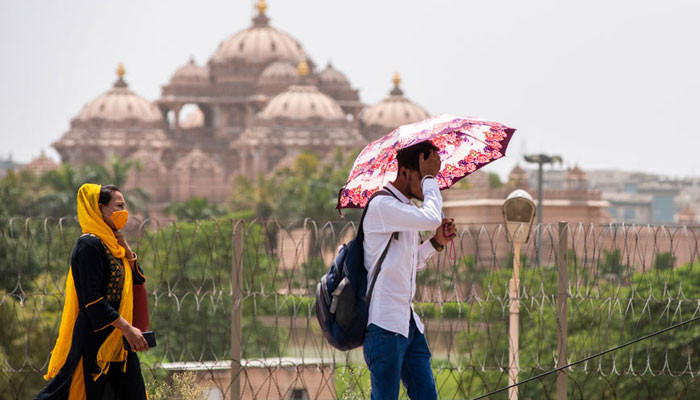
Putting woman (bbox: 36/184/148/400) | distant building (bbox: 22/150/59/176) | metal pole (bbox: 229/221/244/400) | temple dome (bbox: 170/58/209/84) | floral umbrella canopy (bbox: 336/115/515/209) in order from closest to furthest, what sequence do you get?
woman (bbox: 36/184/148/400), floral umbrella canopy (bbox: 336/115/515/209), metal pole (bbox: 229/221/244/400), distant building (bbox: 22/150/59/176), temple dome (bbox: 170/58/209/84)

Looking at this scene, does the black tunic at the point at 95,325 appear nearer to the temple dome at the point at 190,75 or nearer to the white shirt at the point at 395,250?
the white shirt at the point at 395,250

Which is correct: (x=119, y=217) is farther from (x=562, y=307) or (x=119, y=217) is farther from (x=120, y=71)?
(x=120, y=71)

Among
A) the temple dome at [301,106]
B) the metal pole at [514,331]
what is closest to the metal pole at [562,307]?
the metal pole at [514,331]

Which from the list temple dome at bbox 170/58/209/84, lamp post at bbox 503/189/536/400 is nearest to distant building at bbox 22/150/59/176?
temple dome at bbox 170/58/209/84

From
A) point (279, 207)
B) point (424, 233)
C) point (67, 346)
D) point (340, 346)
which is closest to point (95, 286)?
point (67, 346)

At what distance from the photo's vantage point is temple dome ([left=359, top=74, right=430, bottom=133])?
283 ft

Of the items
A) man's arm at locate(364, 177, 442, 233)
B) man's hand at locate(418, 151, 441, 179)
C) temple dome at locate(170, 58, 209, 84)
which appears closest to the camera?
man's arm at locate(364, 177, 442, 233)

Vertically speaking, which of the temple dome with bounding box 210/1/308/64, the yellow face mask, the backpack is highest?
the temple dome with bounding box 210/1/308/64

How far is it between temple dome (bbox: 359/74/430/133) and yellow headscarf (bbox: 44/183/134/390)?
80.3 meters

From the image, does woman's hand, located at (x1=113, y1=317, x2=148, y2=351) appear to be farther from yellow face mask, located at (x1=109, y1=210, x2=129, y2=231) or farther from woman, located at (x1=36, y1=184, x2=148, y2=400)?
yellow face mask, located at (x1=109, y1=210, x2=129, y2=231)

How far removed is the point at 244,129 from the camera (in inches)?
3625

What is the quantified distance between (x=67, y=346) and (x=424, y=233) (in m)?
2.74

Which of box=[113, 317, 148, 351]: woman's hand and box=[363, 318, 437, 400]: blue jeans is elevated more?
box=[113, 317, 148, 351]: woman's hand

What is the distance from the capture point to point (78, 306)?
5184mm
